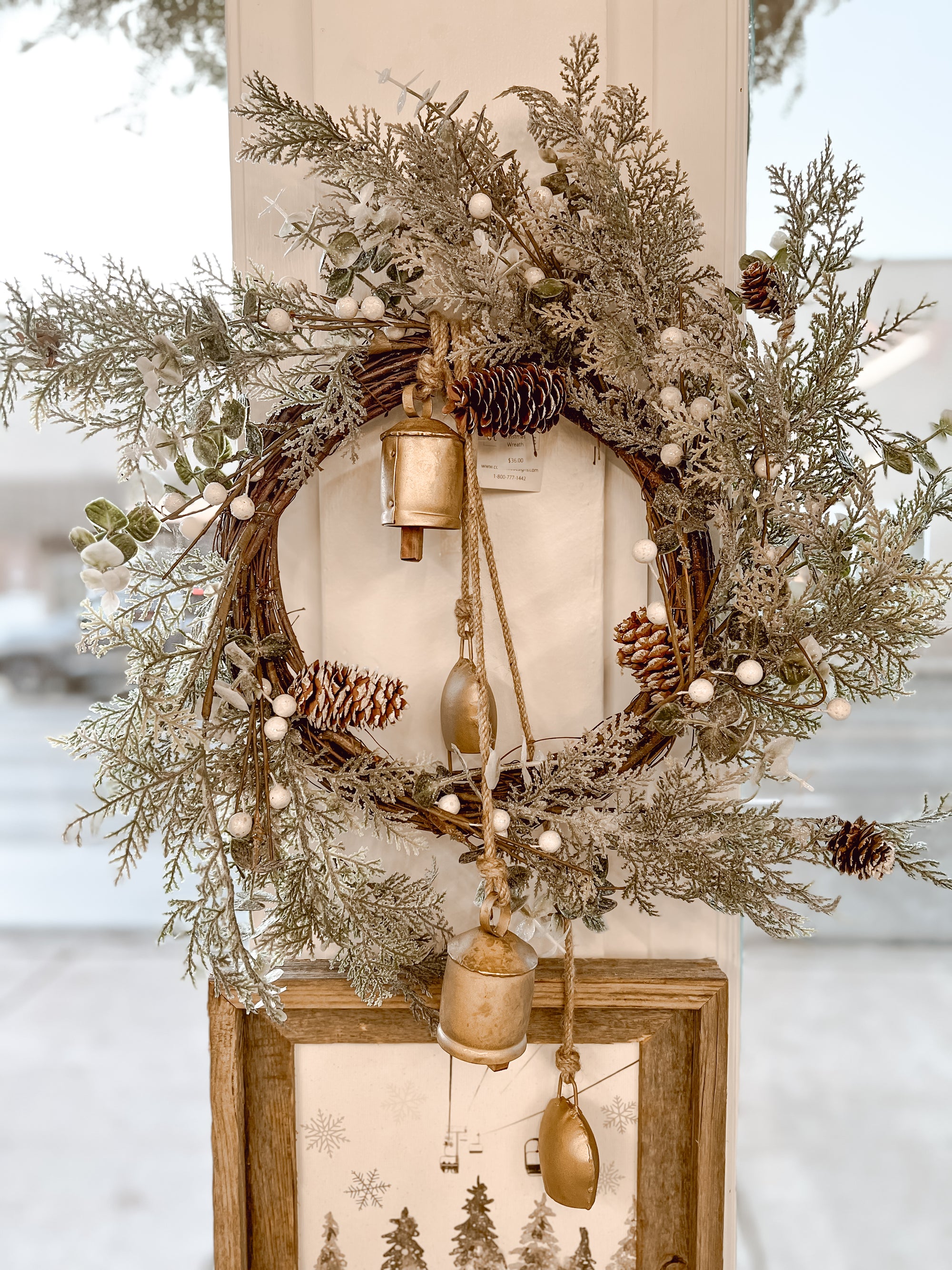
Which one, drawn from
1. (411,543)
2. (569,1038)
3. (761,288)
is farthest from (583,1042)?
Result: (761,288)

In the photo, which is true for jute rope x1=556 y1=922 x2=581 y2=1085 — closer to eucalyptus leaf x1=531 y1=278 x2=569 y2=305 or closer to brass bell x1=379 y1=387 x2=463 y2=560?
brass bell x1=379 y1=387 x2=463 y2=560

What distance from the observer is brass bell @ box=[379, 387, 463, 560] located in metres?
0.70

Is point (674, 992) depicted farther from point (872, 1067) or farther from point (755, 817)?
point (872, 1067)

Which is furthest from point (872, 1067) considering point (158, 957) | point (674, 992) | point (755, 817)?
point (158, 957)

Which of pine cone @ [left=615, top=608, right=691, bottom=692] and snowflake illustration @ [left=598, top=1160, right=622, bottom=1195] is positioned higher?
pine cone @ [left=615, top=608, right=691, bottom=692]

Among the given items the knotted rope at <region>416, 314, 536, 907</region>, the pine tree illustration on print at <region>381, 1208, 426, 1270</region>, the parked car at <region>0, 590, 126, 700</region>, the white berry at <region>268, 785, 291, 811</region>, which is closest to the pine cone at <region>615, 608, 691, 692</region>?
the knotted rope at <region>416, 314, 536, 907</region>

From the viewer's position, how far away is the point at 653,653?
0.75 m

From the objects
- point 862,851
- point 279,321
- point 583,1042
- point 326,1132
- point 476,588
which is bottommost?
point 326,1132

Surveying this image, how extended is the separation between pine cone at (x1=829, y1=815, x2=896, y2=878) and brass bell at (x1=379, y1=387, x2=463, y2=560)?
0.44 meters

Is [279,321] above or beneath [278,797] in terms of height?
above

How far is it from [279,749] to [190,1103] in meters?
0.99

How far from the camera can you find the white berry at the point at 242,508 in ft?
2.34

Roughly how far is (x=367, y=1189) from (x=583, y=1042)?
0.28 m

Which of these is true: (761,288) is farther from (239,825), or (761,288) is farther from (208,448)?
(239,825)
